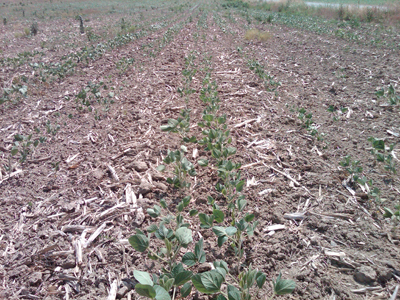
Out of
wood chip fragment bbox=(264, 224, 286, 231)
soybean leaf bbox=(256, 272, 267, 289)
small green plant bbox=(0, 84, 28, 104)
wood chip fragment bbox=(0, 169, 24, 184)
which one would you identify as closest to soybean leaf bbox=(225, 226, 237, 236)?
soybean leaf bbox=(256, 272, 267, 289)

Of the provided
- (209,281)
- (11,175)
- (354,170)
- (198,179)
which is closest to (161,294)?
(209,281)

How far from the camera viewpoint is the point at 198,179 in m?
3.12

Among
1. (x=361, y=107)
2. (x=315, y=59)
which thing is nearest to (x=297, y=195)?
(x=361, y=107)

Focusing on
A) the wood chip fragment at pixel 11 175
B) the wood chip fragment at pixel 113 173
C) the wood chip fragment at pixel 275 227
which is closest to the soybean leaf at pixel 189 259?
the wood chip fragment at pixel 275 227

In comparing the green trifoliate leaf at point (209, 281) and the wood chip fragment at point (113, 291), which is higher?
the green trifoliate leaf at point (209, 281)

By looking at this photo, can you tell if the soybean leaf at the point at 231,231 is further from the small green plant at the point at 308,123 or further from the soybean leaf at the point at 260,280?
the small green plant at the point at 308,123

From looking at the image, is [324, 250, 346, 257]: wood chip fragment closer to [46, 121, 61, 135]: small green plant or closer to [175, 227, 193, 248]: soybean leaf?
[175, 227, 193, 248]: soybean leaf

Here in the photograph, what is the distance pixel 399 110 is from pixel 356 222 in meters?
3.15

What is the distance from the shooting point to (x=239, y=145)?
145 inches

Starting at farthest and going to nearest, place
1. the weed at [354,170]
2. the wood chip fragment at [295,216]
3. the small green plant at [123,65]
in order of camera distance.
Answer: the small green plant at [123,65] < the weed at [354,170] < the wood chip fragment at [295,216]

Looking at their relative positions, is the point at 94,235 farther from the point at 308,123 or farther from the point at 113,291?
the point at 308,123

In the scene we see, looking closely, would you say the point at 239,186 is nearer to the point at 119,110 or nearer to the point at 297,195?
the point at 297,195

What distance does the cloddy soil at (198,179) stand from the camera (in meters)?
1.99

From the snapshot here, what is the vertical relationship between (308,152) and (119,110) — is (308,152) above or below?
below
